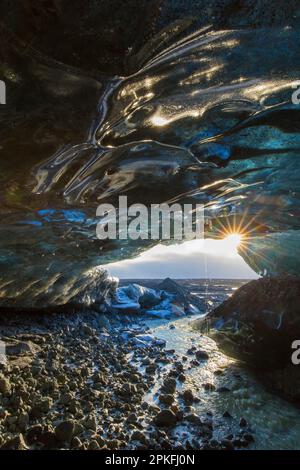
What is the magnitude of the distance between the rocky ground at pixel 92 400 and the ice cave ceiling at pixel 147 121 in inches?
103

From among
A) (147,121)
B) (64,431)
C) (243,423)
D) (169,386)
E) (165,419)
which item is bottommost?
(243,423)

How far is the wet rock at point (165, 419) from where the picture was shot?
406 centimetres

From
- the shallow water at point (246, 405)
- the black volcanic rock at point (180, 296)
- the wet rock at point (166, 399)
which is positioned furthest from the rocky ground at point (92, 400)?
the black volcanic rock at point (180, 296)

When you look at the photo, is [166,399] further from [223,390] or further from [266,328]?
[266,328]

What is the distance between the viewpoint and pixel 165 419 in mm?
4090

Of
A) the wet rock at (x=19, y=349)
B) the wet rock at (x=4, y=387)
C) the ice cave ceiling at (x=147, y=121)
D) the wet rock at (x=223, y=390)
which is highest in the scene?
the ice cave ceiling at (x=147, y=121)

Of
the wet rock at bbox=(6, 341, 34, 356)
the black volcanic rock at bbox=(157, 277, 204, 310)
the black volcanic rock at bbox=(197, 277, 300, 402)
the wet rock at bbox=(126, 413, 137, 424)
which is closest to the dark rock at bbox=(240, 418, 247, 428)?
the wet rock at bbox=(126, 413, 137, 424)

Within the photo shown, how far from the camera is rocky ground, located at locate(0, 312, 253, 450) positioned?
11.1ft

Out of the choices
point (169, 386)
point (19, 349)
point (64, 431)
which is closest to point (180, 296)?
point (169, 386)

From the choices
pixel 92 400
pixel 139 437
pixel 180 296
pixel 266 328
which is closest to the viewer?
pixel 139 437

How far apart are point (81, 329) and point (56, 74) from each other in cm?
813

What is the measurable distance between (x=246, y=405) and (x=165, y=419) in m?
1.94

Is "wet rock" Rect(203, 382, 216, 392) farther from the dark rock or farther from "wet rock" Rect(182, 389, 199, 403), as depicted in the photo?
the dark rock

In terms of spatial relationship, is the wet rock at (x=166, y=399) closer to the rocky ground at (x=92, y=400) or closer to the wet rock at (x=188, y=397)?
the rocky ground at (x=92, y=400)
